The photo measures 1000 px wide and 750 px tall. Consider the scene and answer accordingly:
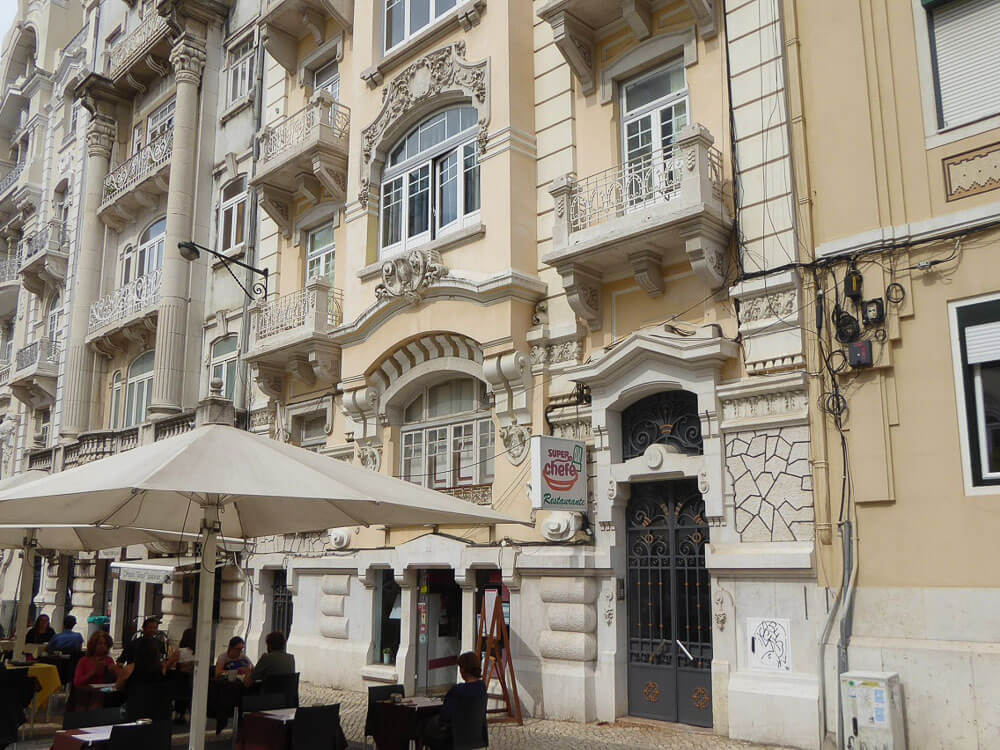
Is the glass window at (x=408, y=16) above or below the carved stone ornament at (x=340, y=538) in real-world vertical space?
above

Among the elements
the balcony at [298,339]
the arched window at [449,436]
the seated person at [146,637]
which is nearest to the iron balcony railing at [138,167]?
the balcony at [298,339]

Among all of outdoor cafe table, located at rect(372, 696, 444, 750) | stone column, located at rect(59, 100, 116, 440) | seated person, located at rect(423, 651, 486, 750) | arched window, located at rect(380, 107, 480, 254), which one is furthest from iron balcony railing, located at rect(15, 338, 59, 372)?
seated person, located at rect(423, 651, 486, 750)

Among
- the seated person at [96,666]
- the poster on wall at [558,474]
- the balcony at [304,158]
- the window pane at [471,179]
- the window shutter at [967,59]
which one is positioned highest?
the balcony at [304,158]

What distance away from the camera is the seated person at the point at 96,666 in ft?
37.9

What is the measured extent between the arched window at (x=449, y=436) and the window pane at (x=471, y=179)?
2.98 m

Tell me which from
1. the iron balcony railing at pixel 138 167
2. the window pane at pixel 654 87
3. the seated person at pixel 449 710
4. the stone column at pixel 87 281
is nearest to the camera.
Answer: the seated person at pixel 449 710

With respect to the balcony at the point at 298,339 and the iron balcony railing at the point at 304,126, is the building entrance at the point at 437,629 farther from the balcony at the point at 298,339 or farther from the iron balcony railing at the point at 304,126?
the iron balcony railing at the point at 304,126

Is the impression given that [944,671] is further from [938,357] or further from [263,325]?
[263,325]

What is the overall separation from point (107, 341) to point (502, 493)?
1715cm

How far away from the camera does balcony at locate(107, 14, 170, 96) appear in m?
25.7

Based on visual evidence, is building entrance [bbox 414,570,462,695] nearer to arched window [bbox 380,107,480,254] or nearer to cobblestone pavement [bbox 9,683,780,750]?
cobblestone pavement [bbox 9,683,780,750]

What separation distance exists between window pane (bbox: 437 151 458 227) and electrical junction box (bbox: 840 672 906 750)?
9.76 m

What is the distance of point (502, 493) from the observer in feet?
45.8

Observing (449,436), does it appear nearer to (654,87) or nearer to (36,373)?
(654,87)
